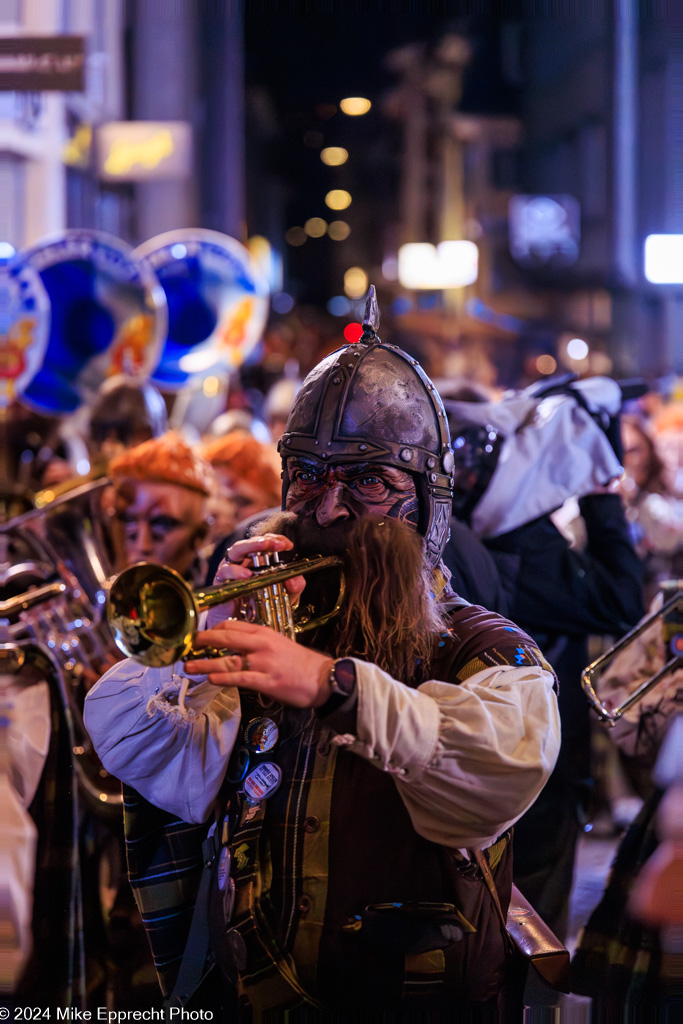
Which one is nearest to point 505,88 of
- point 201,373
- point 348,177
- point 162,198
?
point 348,177

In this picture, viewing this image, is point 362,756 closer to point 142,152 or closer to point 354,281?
point 142,152

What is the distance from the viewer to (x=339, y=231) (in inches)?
1042

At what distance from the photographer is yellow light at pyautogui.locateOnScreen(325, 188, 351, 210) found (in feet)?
69.3

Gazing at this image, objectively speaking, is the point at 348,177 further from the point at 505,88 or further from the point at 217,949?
the point at 217,949

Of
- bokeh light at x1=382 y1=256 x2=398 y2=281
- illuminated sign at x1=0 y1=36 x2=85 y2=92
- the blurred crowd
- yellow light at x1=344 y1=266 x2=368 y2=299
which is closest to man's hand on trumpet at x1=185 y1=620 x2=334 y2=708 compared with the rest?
the blurred crowd

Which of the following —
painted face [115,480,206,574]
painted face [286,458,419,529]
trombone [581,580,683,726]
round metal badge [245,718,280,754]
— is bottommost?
trombone [581,580,683,726]

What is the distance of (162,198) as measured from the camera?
47.1ft

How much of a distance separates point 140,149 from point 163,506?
10169 mm

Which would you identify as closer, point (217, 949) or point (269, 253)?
point (217, 949)

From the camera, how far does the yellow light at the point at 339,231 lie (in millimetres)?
25972

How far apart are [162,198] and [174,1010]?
13.3 m

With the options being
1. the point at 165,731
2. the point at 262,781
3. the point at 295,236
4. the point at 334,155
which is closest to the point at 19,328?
the point at 165,731

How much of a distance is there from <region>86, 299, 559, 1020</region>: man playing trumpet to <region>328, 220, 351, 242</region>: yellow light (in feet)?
80.2

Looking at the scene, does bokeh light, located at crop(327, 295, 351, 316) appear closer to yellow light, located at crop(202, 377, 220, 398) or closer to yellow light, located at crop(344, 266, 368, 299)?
yellow light, located at crop(344, 266, 368, 299)
